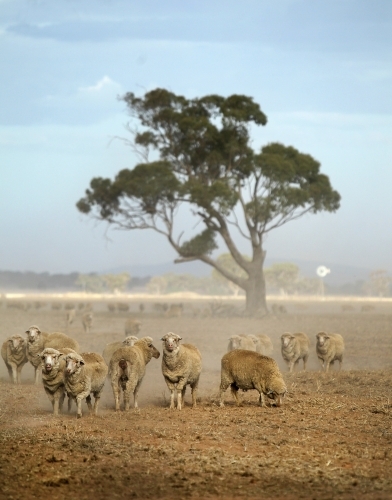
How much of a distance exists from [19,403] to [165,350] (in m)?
2.93

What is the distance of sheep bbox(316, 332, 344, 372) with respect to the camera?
2020 centimetres

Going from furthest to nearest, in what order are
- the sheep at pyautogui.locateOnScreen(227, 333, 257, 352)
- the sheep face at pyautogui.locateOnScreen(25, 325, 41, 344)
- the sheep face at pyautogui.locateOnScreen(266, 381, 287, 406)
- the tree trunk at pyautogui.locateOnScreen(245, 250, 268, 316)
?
1. the tree trunk at pyautogui.locateOnScreen(245, 250, 268, 316)
2. the sheep at pyautogui.locateOnScreen(227, 333, 257, 352)
3. the sheep face at pyautogui.locateOnScreen(25, 325, 41, 344)
4. the sheep face at pyautogui.locateOnScreen(266, 381, 287, 406)

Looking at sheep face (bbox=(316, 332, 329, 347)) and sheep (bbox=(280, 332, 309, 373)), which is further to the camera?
sheep face (bbox=(316, 332, 329, 347))

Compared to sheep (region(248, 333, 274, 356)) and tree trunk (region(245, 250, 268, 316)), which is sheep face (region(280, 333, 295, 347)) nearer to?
sheep (region(248, 333, 274, 356))

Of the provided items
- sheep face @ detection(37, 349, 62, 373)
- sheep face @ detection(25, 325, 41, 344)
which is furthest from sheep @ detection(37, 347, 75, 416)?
sheep face @ detection(25, 325, 41, 344)

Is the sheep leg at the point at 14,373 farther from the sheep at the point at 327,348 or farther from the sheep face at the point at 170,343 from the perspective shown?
the sheep at the point at 327,348

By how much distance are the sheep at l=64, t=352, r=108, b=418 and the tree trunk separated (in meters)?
31.6

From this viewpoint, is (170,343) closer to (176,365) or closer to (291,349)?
(176,365)

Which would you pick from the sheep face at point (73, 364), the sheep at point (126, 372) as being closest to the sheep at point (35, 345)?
the sheep at point (126, 372)

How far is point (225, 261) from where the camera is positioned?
407 feet

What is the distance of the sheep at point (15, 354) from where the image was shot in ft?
58.5

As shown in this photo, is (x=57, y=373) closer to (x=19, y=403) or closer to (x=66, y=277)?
(x=19, y=403)

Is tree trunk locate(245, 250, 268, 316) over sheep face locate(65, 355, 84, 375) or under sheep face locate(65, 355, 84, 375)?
over

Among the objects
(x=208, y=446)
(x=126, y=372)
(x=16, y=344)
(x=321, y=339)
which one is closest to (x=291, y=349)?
(x=321, y=339)
